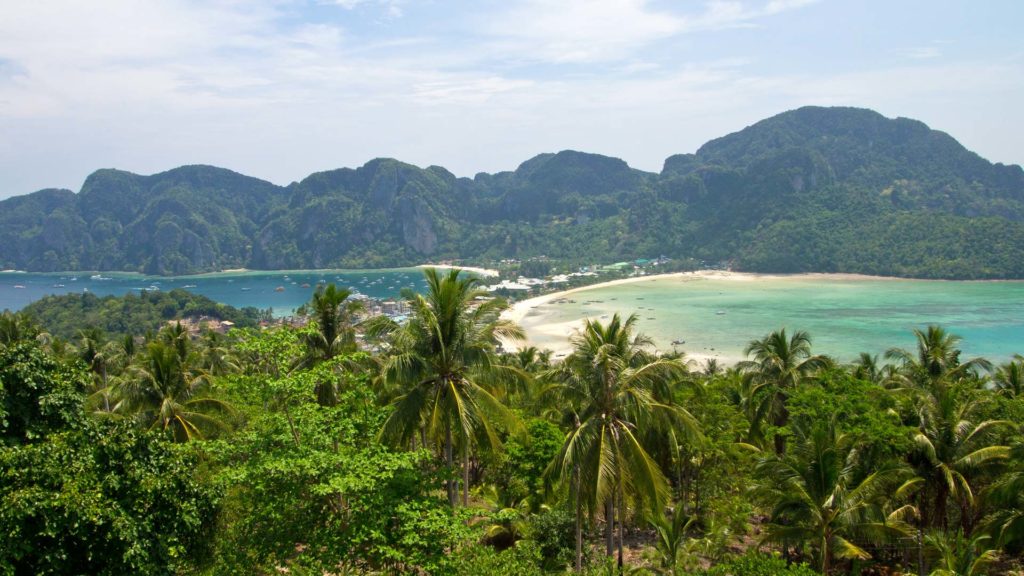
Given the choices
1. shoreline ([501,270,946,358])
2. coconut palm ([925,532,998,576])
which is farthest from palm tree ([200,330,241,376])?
shoreline ([501,270,946,358])

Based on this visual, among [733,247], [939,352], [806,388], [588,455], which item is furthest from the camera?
[733,247]

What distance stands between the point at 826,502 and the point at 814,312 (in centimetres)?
9138

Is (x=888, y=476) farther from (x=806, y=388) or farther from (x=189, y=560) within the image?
(x=189, y=560)

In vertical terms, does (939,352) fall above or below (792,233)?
below

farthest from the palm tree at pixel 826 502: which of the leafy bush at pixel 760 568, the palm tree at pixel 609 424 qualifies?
the palm tree at pixel 609 424

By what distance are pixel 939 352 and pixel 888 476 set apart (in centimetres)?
1352

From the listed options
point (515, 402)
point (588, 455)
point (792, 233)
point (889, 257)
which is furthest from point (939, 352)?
point (792, 233)

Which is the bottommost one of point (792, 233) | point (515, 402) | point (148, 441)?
point (515, 402)

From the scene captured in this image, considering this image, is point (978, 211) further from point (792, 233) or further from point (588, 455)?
point (588, 455)

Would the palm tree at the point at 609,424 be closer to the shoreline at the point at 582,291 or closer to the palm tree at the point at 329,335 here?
the palm tree at the point at 329,335

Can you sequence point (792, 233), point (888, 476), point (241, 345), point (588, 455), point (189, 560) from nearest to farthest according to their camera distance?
1. point (189, 560)
2. point (241, 345)
3. point (588, 455)
4. point (888, 476)
5. point (792, 233)

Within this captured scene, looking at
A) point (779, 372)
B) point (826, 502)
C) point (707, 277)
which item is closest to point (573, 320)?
point (707, 277)

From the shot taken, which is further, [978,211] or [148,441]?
[978,211]

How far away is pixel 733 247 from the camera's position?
186500 millimetres
